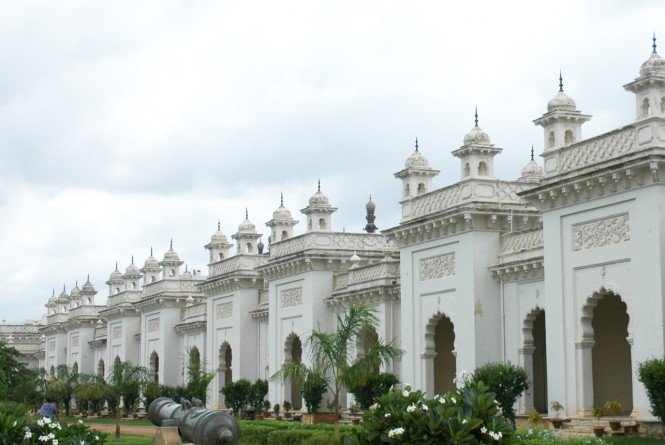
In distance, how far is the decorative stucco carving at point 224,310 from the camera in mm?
47500

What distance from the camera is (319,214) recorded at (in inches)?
1580

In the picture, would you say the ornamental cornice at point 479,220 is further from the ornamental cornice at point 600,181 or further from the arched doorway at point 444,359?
the arched doorway at point 444,359

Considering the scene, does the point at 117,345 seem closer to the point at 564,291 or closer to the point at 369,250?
the point at 369,250

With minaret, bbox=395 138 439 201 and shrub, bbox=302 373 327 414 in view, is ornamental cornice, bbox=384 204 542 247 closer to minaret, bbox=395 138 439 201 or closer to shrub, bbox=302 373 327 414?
minaret, bbox=395 138 439 201

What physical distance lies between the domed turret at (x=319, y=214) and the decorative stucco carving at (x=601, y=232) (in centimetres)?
1544

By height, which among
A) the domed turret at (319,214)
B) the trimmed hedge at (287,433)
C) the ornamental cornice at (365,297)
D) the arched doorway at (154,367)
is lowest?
the trimmed hedge at (287,433)

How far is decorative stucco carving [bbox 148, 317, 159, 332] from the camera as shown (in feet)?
188

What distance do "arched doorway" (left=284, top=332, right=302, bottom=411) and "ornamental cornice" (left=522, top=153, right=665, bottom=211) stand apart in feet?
54.5

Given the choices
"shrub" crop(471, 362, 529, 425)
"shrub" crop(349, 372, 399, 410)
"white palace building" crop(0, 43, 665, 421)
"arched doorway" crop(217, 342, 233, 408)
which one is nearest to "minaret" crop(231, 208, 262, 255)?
"white palace building" crop(0, 43, 665, 421)

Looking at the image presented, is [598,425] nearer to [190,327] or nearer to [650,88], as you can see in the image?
[650,88]

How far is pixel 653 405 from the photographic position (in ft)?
72.3

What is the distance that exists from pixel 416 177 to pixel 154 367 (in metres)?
29.5

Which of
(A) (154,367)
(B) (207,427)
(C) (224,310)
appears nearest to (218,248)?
(C) (224,310)

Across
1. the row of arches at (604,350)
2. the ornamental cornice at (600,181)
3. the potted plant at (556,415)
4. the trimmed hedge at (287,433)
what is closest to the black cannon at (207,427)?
the trimmed hedge at (287,433)
